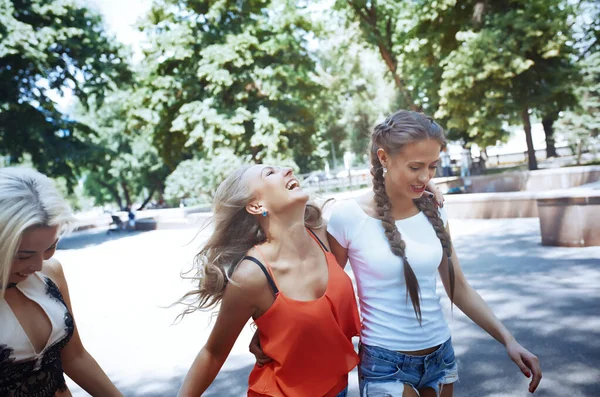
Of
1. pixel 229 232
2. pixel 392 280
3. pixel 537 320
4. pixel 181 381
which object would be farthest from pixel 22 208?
pixel 537 320

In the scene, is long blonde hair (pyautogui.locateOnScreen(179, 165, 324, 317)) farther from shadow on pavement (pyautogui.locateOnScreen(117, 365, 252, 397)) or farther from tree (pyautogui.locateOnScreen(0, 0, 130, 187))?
tree (pyautogui.locateOnScreen(0, 0, 130, 187))

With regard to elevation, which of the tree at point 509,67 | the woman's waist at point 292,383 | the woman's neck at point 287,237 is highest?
the tree at point 509,67

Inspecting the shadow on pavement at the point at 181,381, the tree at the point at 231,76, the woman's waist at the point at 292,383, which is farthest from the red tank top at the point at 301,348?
the tree at the point at 231,76

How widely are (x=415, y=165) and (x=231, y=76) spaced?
2197 cm

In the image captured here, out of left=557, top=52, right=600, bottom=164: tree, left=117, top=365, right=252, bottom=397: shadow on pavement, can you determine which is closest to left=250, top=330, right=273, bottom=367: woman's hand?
left=117, top=365, right=252, bottom=397: shadow on pavement

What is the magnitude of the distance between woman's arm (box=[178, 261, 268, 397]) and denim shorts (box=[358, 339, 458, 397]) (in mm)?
653

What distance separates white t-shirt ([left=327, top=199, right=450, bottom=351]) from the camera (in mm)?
2281

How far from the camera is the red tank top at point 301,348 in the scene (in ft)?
6.77

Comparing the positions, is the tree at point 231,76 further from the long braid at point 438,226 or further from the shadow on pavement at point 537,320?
the long braid at point 438,226

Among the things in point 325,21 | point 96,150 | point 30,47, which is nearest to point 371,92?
point 325,21

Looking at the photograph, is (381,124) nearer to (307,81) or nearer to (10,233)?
(10,233)

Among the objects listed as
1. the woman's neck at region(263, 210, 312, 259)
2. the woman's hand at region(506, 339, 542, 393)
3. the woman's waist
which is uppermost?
the woman's neck at region(263, 210, 312, 259)

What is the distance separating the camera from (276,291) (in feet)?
6.88

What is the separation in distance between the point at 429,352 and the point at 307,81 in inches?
882
